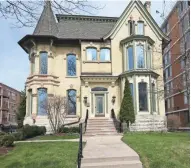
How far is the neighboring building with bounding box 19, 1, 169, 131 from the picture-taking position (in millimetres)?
22641

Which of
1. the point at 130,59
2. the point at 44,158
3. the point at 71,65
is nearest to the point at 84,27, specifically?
the point at 71,65

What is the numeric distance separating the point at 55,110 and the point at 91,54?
21.6 feet

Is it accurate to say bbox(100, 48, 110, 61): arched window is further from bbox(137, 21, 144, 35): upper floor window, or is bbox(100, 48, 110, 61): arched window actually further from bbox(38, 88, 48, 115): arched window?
bbox(38, 88, 48, 115): arched window

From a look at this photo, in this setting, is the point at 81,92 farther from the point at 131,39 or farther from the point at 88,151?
the point at 88,151

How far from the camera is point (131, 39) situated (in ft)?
76.6

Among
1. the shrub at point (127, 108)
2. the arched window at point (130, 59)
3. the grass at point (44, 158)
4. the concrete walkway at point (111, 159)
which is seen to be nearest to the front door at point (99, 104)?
the shrub at point (127, 108)

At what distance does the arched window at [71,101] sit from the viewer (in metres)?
23.7

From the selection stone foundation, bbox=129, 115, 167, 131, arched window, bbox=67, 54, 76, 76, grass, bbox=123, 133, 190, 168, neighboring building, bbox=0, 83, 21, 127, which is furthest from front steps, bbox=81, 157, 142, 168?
neighboring building, bbox=0, 83, 21, 127

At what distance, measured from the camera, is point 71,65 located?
24.7 m

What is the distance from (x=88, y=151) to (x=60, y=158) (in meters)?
1.55

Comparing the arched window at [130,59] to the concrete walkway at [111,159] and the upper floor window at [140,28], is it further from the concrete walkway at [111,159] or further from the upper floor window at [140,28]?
the concrete walkway at [111,159]

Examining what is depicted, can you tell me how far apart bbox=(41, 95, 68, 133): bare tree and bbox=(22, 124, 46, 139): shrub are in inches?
35.3

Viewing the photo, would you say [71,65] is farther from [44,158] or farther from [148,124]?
[44,158]

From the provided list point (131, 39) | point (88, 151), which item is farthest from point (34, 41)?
point (88, 151)
